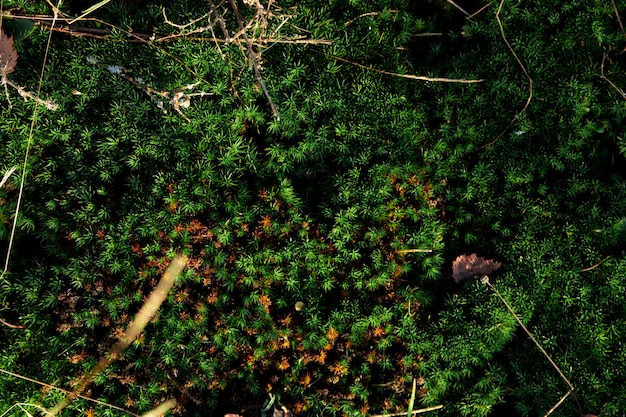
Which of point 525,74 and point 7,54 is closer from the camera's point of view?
point 7,54

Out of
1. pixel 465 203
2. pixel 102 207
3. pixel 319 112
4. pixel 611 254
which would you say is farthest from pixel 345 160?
pixel 611 254

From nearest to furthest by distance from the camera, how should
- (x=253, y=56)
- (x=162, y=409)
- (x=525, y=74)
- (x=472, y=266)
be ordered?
(x=253, y=56), (x=162, y=409), (x=472, y=266), (x=525, y=74)

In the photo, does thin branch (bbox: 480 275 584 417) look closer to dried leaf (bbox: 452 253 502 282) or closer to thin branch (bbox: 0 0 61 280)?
dried leaf (bbox: 452 253 502 282)

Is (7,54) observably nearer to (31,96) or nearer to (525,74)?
(31,96)

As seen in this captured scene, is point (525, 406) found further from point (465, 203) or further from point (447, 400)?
point (465, 203)

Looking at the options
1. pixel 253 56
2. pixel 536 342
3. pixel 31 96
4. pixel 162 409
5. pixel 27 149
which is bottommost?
pixel 162 409

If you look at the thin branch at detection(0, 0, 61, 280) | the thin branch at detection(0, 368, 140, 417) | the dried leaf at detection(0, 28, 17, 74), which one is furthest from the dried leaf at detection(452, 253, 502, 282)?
the dried leaf at detection(0, 28, 17, 74)

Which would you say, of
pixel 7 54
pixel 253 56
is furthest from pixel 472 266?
pixel 7 54
